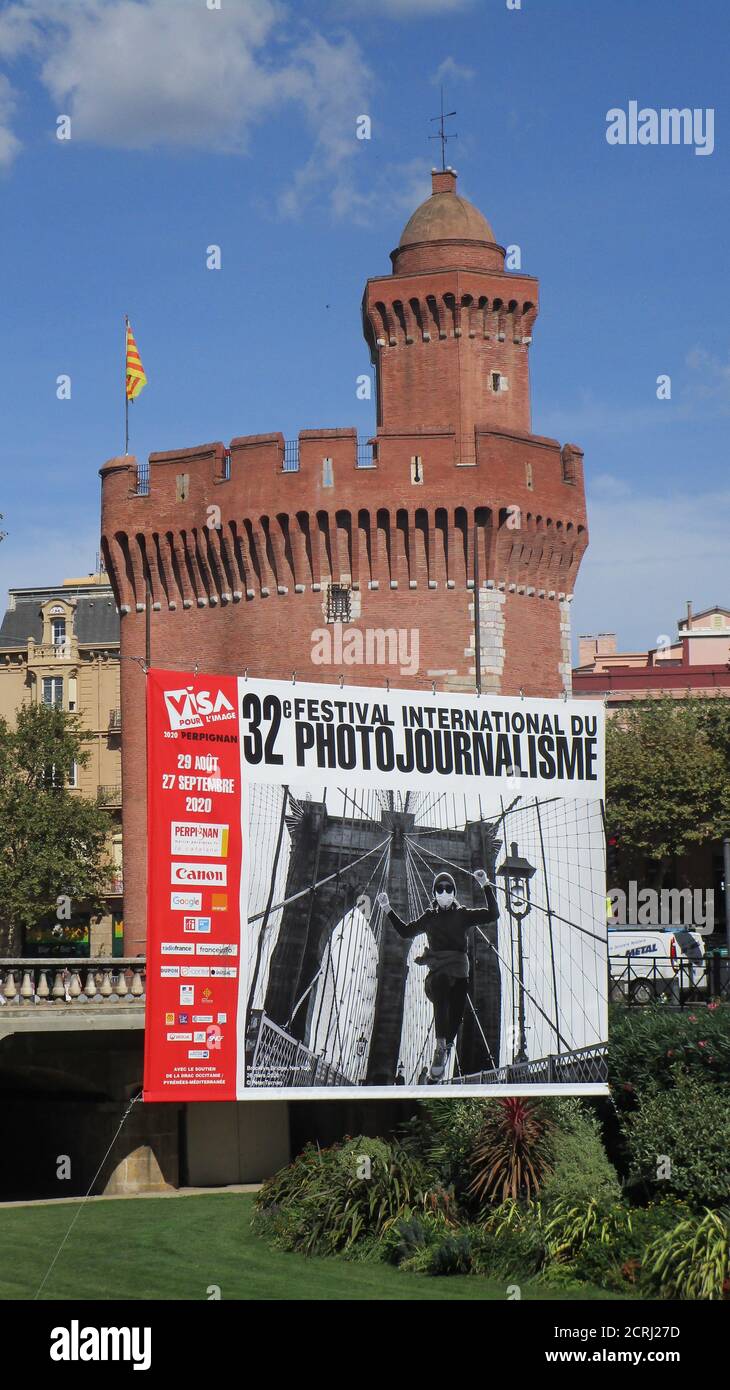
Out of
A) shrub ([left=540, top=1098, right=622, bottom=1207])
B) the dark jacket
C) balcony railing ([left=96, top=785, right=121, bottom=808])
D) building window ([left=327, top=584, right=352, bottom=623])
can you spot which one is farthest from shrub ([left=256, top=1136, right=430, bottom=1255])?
balcony railing ([left=96, top=785, right=121, bottom=808])

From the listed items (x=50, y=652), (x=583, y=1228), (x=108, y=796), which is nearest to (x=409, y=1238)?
(x=583, y=1228)

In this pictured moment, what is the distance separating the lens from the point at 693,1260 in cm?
2288

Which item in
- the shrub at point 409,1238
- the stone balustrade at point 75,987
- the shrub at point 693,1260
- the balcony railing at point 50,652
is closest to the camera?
the shrub at point 693,1260

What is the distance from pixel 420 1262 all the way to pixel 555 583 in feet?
86.3

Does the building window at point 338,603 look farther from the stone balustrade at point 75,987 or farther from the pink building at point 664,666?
the pink building at point 664,666

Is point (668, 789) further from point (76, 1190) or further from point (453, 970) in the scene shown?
point (453, 970)

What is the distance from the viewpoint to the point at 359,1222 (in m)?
26.1

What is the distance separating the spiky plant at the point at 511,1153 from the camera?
26.2m

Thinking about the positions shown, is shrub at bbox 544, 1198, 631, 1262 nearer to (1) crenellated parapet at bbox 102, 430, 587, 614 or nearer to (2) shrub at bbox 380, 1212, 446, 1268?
(2) shrub at bbox 380, 1212, 446, 1268

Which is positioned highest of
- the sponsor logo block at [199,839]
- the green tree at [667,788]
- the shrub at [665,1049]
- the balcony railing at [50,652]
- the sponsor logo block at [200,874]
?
the balcony railing at [50,652]

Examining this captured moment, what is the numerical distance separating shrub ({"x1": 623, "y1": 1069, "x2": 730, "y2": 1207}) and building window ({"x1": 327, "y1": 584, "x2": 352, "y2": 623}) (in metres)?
21.5

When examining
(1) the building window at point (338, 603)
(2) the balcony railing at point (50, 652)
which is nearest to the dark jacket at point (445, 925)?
(1) the building window at point (338, 603)

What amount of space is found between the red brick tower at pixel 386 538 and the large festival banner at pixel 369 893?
18518 millimetres
